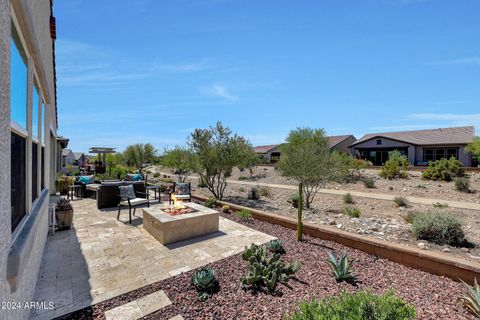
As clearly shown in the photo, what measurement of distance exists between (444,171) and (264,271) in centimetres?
1941

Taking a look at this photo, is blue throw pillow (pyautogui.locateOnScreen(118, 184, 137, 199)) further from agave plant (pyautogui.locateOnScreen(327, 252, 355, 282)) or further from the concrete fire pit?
agave plant (pyautogui.locateOnScreen(327, 252, 355, 282))

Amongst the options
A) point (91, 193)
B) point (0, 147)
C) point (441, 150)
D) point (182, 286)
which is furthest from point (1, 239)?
point (441, 150)

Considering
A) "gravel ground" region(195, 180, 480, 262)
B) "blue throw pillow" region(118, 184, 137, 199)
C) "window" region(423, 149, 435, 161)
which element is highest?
"window" region(423, 149, 435, 161)

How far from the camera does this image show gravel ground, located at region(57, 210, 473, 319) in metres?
3.07

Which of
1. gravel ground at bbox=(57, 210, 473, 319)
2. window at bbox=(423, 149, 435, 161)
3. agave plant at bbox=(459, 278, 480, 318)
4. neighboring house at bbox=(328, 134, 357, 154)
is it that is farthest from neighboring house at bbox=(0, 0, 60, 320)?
neighboring house at bbox=(328, 134, 357, 154)

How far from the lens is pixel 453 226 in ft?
18.0

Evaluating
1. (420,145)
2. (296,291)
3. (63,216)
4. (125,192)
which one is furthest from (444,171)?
(63,216)

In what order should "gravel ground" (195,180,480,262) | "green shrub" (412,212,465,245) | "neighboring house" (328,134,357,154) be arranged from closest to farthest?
"gravel ground" (195,180,480,262)
"green shrub" (412,212,465,245)
"neighboring house" (328,134,357,154)

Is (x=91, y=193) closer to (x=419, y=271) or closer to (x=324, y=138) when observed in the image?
(x=419, y=271)

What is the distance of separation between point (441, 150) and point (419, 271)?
96.3ft

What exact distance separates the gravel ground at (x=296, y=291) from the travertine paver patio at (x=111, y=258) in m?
0.28

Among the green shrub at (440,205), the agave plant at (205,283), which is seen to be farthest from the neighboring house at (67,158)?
the green shrub at (440,205)

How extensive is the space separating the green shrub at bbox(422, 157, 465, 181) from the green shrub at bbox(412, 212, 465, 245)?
14411 mm

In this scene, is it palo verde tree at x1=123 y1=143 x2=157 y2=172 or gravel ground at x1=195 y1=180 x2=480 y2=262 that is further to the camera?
palo verde tree at x1=123 y1=143 x2=157 y2=172
